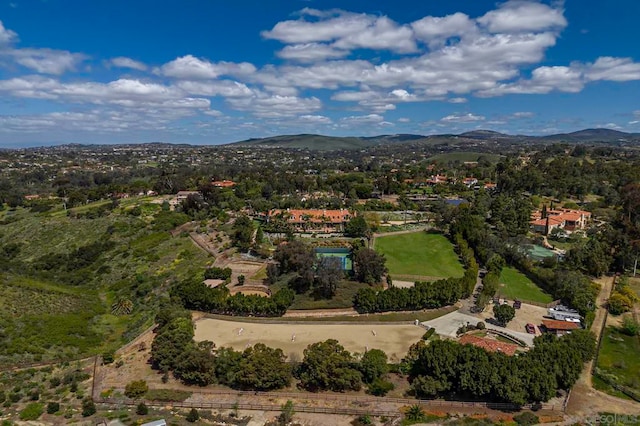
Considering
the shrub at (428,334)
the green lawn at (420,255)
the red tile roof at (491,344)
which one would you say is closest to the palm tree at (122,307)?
the green lawn at (420,255)

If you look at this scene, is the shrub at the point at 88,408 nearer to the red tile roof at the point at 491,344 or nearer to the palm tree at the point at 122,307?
the palm tree at the point at 122,307

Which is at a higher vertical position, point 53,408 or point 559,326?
point 559,326

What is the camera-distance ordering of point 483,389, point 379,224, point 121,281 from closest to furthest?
point 483,389 < point 121,281 < point 379,224

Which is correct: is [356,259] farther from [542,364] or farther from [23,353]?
[23,353]

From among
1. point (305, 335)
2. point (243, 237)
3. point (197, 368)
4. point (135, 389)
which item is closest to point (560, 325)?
point (305, 335)

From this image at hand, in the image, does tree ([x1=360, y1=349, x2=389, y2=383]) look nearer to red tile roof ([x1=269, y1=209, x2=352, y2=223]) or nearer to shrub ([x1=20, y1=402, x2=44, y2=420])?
shrub ([x1=20, y1=402, x2=44, y2=420])

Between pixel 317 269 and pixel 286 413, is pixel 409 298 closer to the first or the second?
pixel 317 269

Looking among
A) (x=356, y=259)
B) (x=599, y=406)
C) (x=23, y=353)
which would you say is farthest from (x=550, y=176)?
(x=23, y=353)
